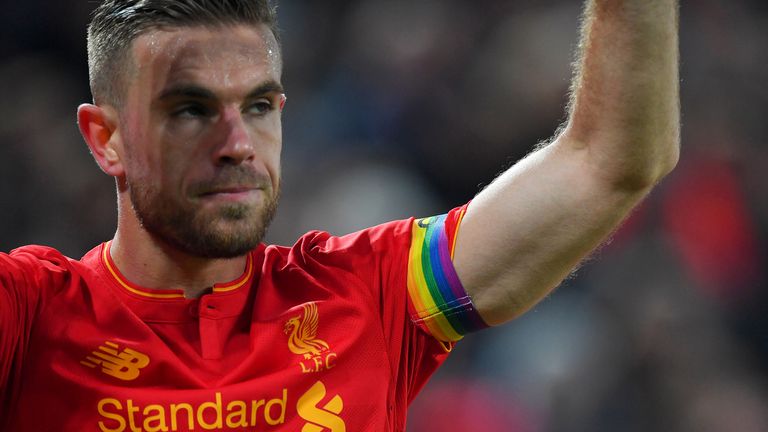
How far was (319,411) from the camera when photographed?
2012 mm

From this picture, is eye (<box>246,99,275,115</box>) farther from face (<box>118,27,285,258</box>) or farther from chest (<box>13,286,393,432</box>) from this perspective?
chest (<box>13,286,393,432</box>)

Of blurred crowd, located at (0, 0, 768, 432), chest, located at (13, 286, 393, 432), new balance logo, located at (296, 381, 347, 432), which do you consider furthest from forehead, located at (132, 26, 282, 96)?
blurred crowd, located at (0, 0, 768, 432)

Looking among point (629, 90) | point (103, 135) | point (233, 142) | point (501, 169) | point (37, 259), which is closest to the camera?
point (629, 90)

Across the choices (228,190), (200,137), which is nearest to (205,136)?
(200,137)

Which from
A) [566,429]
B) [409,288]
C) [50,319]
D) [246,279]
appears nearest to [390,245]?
[409,288]

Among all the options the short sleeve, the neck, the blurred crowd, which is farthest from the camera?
the blurred crowd

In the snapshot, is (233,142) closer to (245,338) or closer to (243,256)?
(243,256)

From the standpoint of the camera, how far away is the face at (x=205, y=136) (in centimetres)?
198

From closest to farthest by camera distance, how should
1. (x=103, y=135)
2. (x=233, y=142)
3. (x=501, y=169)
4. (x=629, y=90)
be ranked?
1. (x=629, y=90)
2. (x=233, y=142)
3. (x=103, y=135)
4. (x=501, y=169)

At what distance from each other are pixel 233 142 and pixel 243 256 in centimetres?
34

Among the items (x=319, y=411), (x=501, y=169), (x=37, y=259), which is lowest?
(x=501, y=169)

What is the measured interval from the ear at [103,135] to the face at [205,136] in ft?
0.29

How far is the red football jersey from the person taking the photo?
76.4 inches

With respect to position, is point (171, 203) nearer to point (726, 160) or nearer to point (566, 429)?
point (566, 429)
